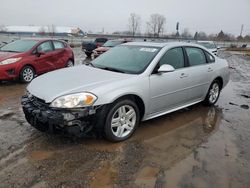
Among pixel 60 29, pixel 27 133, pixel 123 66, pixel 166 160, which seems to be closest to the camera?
pixel 166 160

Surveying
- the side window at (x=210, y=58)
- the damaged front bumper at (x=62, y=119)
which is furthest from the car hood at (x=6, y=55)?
the side window at (x=210, y=58)

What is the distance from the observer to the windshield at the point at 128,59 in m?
4.31

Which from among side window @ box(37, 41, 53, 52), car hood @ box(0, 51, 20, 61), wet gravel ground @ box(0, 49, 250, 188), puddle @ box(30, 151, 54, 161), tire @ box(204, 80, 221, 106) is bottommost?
wet gravel ground @ box(0, 49, 250, 188)

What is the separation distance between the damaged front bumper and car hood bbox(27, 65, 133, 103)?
17cm

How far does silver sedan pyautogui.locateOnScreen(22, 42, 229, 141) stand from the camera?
344 centimetres

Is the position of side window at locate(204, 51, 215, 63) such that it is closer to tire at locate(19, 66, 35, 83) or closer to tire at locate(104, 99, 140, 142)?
tire at locate(104, 99, 140, 142)

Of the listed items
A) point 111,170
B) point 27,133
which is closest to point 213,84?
point 111,170

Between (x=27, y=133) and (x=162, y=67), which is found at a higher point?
(x=162, y=67)

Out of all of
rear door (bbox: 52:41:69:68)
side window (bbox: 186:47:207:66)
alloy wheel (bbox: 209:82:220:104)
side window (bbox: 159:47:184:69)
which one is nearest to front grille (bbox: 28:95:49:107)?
side window (bbox: 159:47:184:69)

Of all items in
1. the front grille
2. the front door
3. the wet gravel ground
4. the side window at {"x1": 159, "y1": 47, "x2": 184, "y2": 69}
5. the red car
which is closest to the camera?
the wet gravel ground

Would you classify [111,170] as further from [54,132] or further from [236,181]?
[236,181]

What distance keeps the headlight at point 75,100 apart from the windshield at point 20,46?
5.70 m

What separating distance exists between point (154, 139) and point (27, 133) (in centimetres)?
218

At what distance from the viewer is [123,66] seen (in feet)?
14.6
